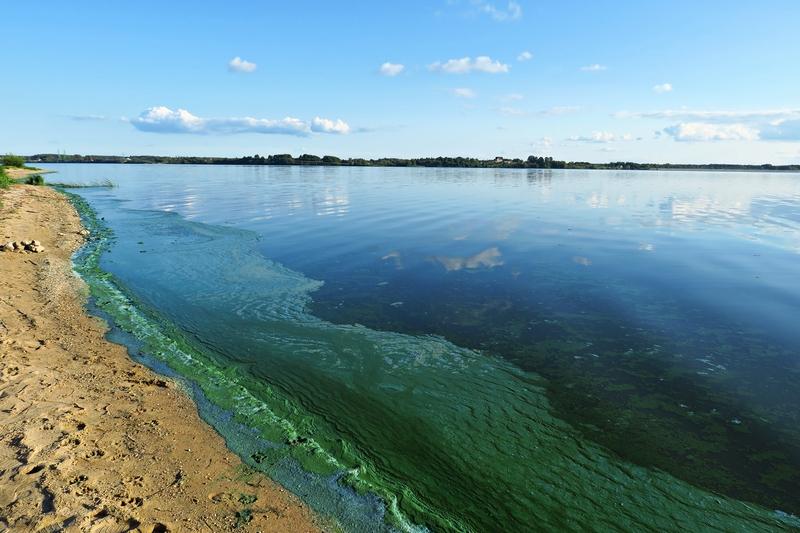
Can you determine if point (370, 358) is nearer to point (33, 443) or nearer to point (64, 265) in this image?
point (33, 443)

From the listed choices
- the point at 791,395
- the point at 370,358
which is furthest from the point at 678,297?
the point at 370,358

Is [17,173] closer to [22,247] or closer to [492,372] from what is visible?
[22,247]

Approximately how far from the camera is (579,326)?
13.3 metres

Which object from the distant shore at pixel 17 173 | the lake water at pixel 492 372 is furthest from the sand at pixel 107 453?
the distant shore at pixel 17 173

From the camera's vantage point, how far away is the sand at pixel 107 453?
19.0 ft

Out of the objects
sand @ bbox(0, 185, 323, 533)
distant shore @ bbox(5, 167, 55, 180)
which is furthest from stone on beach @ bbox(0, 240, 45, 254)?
distant shore @ bbox(5, 167, 55, 180)

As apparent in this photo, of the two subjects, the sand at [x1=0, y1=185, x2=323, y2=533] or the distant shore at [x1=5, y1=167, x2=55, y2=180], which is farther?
the distant shore at [x1=5, y1=167, x2=55, y2=180]

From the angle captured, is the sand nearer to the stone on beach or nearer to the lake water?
the lake water

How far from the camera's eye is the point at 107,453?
7.01m

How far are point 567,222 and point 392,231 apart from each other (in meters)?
14.2

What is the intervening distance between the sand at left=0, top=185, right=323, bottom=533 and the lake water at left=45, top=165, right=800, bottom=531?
57 cm

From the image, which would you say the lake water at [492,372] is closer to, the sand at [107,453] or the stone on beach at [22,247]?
the sand at [107,453]

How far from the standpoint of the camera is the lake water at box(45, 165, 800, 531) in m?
6.96

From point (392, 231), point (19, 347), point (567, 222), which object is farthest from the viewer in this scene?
point (567, 222)
